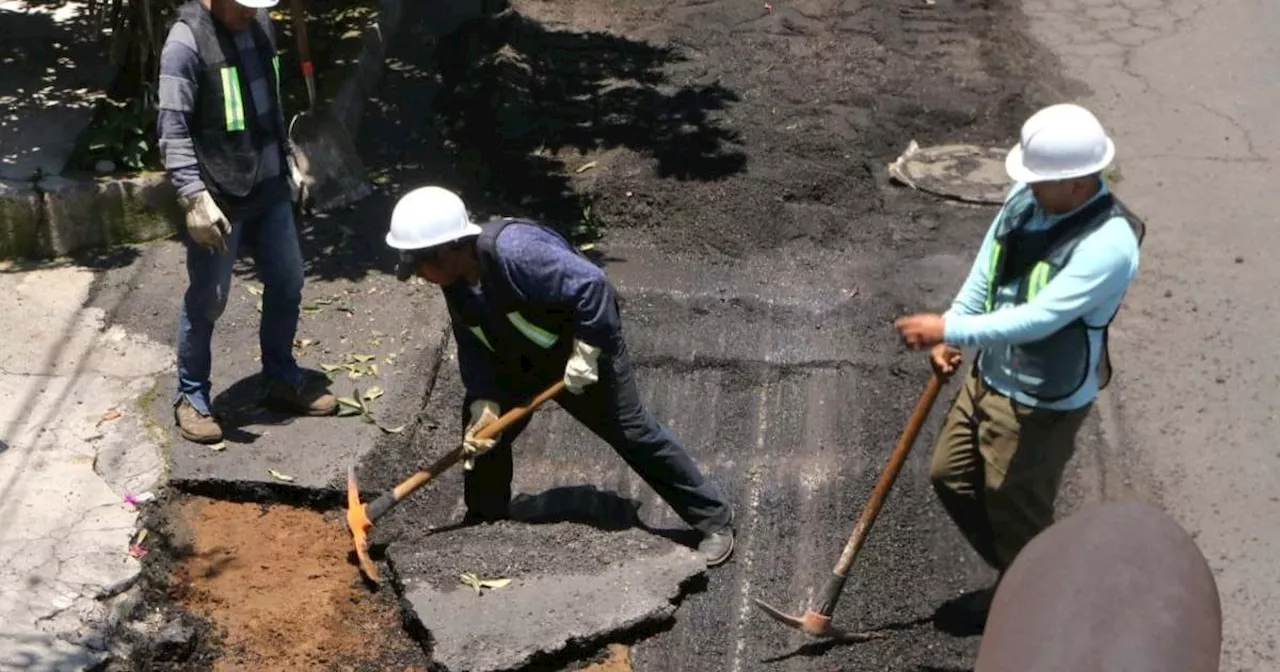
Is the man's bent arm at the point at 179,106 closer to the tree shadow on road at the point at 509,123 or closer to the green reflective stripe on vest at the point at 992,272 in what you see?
the tree shadow on road at the point at 509,123

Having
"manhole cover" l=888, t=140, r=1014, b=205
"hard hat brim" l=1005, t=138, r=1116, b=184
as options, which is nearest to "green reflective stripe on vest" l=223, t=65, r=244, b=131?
"hard hat brim" l=1005, t=138, r=1116, b=184

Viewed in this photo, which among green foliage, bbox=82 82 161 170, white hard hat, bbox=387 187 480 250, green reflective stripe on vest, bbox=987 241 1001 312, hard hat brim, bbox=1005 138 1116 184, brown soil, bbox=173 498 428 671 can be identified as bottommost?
brown soil, bbox=173 498 428 671

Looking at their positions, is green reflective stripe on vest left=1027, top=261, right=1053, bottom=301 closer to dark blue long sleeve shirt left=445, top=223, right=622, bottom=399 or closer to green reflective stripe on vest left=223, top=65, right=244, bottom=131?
dark blue long sleeve shirt left=445, top=223, right=622, bottom=399

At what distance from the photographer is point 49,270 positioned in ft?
24.6

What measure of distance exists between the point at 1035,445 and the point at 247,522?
3173mm

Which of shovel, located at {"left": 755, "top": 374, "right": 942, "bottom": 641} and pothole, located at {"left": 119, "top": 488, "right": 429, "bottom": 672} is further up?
shovel, located at {"left": 755, "top": 374, "right": 942, "bottom": 641}

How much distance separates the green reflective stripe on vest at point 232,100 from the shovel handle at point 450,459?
5.29 feet

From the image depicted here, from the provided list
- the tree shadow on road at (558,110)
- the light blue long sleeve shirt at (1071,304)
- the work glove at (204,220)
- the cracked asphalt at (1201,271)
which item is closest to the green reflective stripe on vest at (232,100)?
the work glove at (204,220)

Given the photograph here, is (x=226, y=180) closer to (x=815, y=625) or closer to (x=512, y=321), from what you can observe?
(x=512, y=321)

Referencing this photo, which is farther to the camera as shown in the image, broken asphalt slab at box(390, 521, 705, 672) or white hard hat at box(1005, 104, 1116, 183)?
broken asphalt slab at box(390, 521, 705, 672)

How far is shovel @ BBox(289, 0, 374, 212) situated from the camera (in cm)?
821

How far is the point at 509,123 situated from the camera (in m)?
9.33

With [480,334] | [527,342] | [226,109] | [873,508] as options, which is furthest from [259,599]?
[873,508]

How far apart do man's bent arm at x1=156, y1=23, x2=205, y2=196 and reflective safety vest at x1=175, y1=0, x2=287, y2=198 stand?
38 millimetres
